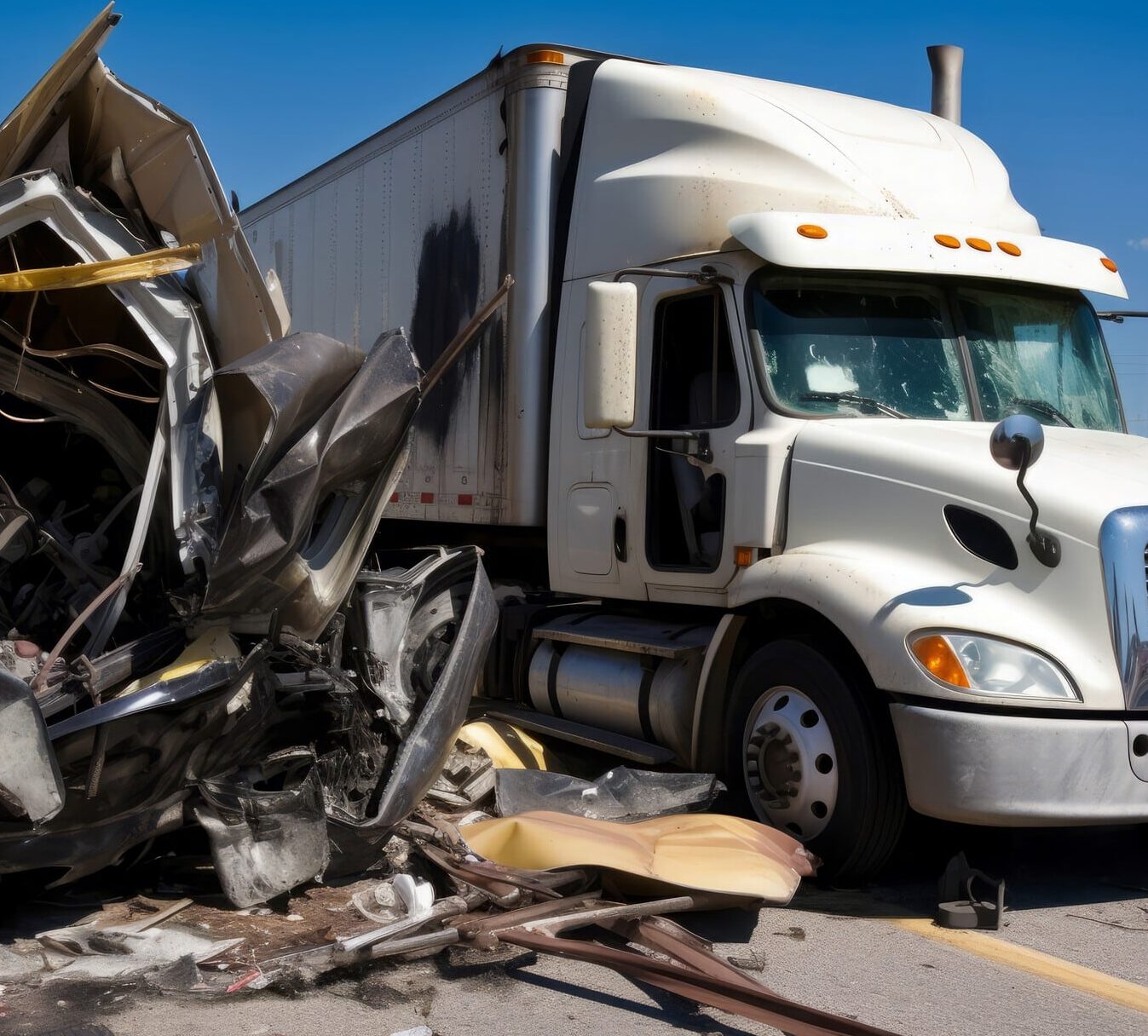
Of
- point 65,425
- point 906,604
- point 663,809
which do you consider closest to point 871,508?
point 906,604

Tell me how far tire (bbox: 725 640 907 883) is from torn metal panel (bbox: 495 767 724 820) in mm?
217

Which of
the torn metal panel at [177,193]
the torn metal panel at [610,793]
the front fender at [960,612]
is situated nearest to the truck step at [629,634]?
the torn metal panel at [610,793]

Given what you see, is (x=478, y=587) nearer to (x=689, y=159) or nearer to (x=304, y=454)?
(x=304, y=454)

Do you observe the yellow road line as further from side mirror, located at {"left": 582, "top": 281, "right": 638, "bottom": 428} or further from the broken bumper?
side mirror, located at {"left": 582, "top": 281, "right": 638, "bottom": 428}

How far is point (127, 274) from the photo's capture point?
184 inches

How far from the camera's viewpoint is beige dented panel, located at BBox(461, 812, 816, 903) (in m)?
4.62

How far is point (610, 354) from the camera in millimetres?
6051

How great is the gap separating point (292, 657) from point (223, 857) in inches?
28.9

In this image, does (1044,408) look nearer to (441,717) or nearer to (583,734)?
(583,734)

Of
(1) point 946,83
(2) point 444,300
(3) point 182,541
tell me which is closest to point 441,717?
(3) point 182,541

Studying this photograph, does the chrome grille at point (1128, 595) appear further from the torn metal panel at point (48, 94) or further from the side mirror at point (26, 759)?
the torn metal panel at point (48, 94)

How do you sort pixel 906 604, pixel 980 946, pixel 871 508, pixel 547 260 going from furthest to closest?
1. pixel 547 260
2. pixel 871 508
3. pixel 906 604
4. pixel 980 946

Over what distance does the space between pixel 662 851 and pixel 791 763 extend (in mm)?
806

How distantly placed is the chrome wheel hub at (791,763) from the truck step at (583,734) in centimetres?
74
